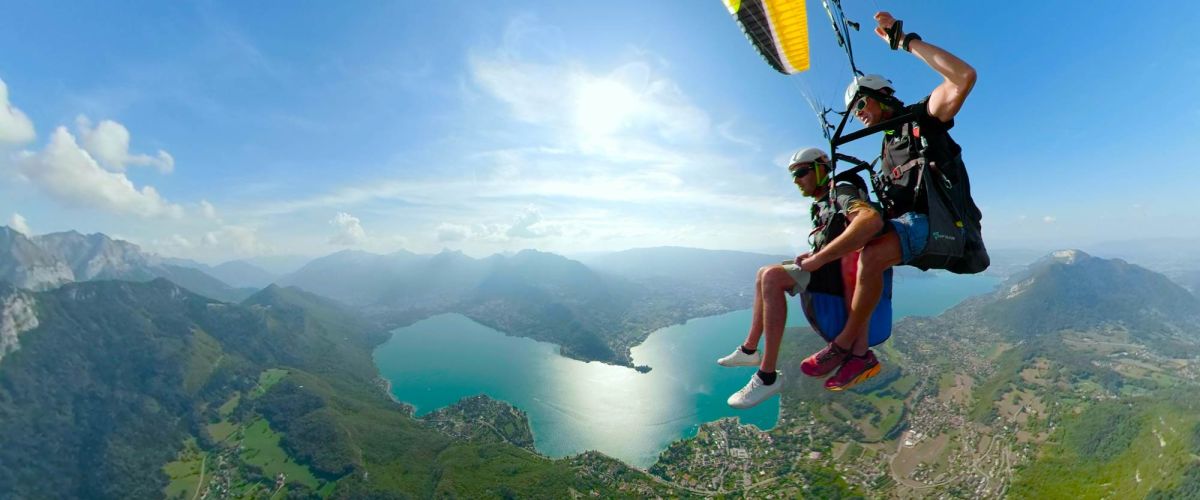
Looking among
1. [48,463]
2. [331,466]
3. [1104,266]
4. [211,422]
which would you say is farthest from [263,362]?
[1104,266]

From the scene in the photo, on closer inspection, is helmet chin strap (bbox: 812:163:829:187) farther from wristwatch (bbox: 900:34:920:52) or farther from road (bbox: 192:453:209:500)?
road (bbox: 192:453:209:500)

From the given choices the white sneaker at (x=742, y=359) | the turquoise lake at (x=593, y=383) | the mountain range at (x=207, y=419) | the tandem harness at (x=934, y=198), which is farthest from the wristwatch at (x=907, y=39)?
the turquoise lake at (x=593, y=383)

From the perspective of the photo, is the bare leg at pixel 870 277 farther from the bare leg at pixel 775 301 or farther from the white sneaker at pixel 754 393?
the white sneaker at pixel 754 393

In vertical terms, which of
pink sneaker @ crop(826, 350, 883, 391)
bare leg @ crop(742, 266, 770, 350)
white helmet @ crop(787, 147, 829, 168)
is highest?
white helmet @ crop(787, 147, 829, 168)

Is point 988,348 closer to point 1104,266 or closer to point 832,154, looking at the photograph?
point 1104,266

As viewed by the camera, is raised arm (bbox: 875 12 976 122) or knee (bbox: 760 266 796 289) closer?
raised arm (bbox: 875 12 976 122)

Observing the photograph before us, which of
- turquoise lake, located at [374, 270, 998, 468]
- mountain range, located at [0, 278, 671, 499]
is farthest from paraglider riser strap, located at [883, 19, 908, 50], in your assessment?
turquoise lake, located at [374, 270, 998, 468]

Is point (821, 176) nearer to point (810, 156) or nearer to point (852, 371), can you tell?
point (810, 156)
